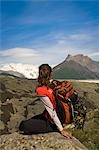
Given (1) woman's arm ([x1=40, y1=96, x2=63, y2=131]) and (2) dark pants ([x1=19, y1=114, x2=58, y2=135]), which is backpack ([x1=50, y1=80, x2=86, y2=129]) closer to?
(1) woman's arm ([x1=40, y1=96, x2=63, y2=131])

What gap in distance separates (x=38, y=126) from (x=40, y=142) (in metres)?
0.78

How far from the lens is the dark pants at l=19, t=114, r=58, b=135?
1030cm

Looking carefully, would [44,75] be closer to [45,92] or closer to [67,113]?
[45,92]

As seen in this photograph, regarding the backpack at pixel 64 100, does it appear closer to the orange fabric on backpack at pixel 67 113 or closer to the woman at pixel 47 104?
the orange fabric on backpack at pixel 67 113

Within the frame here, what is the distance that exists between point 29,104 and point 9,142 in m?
19.0

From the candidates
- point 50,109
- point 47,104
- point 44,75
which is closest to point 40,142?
point 50,109

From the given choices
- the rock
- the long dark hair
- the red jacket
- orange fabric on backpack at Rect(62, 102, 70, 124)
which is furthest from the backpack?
the rock

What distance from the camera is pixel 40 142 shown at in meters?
9.67

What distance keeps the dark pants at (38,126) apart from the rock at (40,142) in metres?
0.24

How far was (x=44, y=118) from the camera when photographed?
1045cm

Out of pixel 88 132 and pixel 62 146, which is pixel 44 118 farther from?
pixel 88 132

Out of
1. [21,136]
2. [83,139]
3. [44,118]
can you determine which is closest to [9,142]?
[21,136]

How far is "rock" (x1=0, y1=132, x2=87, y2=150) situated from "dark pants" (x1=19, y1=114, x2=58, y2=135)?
24cm

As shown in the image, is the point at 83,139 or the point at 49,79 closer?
the point at 49,79
